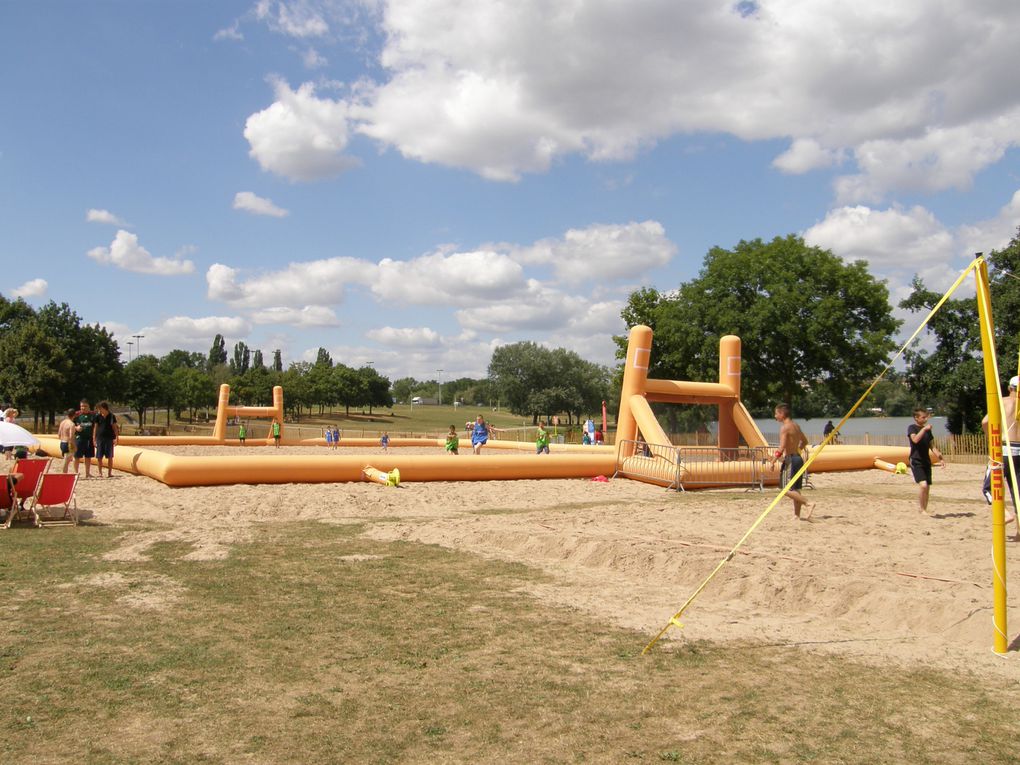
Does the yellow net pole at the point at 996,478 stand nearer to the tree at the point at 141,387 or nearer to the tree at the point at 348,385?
the tree at the point at 141,387

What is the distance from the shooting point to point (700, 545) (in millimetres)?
8883

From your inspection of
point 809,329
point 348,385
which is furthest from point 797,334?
point 348,385

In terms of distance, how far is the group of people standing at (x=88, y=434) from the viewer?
1603cm

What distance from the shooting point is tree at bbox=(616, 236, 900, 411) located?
135ft

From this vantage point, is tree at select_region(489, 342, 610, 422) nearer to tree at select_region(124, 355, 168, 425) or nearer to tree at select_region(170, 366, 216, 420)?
tree at select_region(170, 366, 216, 420)

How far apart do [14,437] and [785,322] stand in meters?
36.5

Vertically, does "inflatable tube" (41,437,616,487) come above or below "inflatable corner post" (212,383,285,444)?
below

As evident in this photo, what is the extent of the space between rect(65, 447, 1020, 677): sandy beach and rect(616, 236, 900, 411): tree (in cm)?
2527

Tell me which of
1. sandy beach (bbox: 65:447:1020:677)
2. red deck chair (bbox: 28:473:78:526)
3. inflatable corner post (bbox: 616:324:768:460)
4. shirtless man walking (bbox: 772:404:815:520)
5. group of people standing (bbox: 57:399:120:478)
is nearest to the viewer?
sandy beach (bbox: 65:447:1020:677)

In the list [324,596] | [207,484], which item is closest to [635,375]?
[207,484]

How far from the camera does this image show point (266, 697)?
4.60 m

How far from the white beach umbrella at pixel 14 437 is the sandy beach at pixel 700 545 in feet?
4.49

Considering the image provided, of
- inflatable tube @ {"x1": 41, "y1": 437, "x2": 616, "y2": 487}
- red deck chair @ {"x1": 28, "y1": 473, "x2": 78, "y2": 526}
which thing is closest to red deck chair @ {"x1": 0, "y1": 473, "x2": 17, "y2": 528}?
red deck chair @ {"x1": 28, "y1": 473, "x2": 78, "y2": 526}

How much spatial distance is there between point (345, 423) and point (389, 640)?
3434 inches
